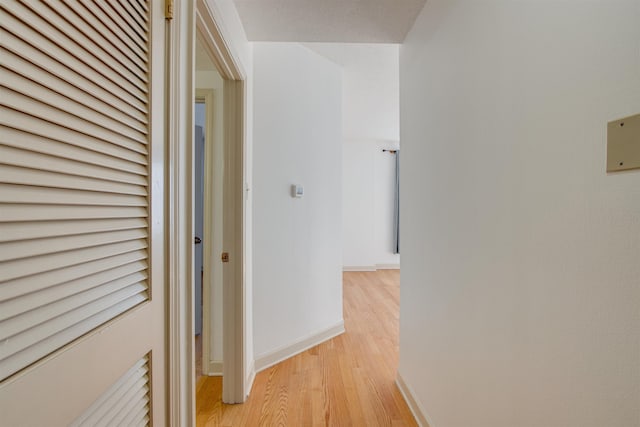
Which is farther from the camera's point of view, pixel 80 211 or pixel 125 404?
pixel 125 404

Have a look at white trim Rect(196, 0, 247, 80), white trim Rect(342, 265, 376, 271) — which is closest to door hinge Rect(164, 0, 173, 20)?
white trim Rect(196, 0, 247, 80)

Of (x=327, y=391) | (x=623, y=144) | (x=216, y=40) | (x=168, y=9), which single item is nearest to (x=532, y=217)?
(x=623, y=144)

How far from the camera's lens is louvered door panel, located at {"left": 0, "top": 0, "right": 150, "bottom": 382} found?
19.1 inches

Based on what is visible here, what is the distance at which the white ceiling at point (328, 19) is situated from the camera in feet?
5.69

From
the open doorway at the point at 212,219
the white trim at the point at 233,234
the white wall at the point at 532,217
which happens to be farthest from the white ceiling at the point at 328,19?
the open doorway at the point at 212,219

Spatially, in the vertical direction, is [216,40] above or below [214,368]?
above

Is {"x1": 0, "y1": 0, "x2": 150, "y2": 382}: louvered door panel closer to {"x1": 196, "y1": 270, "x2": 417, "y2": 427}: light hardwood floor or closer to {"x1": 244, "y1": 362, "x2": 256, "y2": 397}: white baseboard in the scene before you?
{"x1": 196, "y1": 270, "x2": 417, "y2": 427}: light hardwood floor

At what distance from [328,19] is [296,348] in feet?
7.67

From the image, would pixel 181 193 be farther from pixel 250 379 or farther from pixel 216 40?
pixel 250 379

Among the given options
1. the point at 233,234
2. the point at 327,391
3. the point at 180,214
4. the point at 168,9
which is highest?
the point at 168,9

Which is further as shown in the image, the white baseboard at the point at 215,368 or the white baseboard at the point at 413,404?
the white baseboard at the point at 215,368

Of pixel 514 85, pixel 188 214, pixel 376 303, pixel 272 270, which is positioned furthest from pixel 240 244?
pixel 376 303

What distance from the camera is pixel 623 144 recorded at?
65cm

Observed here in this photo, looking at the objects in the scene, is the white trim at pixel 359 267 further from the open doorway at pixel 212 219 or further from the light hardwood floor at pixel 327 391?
the open doorway at pixel 212 219
